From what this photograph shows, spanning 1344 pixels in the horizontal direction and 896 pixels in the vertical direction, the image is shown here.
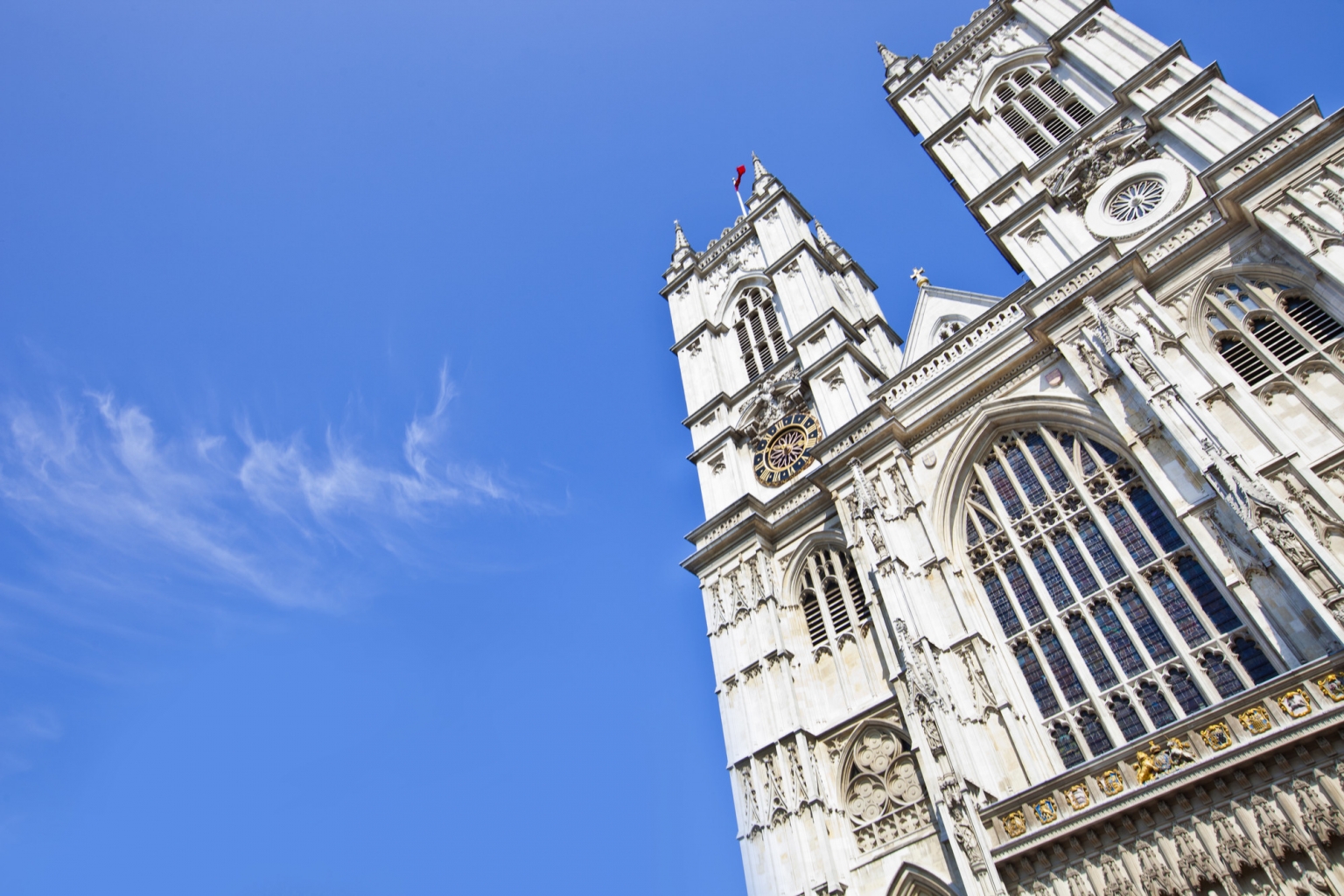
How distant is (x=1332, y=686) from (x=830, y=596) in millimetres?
13056

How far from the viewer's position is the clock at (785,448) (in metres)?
30.8

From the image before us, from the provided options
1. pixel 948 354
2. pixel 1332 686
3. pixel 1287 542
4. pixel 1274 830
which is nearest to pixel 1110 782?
pixel 1274 830

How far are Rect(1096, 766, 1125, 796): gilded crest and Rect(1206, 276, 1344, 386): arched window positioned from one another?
30.6ft

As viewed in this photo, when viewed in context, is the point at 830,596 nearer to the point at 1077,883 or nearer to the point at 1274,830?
the point at 1077,883

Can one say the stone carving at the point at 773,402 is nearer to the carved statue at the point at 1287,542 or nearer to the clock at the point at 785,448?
the clock at the point at 785,448

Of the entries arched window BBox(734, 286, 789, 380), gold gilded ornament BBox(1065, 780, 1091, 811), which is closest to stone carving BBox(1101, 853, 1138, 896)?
gold gilded ornament BBox(1065, 780, 1091, 811)

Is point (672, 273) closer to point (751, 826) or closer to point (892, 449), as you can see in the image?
point (892, 449)

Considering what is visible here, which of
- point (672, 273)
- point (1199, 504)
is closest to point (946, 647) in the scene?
point (1199, 504)

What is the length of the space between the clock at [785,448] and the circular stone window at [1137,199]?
35.5ft

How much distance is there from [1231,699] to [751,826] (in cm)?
1163

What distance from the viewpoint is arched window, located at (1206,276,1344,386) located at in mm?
19438

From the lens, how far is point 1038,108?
3203cm

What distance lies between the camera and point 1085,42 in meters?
30.8

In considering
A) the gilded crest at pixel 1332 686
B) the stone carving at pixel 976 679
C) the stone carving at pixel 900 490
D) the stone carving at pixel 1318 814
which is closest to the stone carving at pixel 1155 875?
the stone carving at pixel 1318 814
